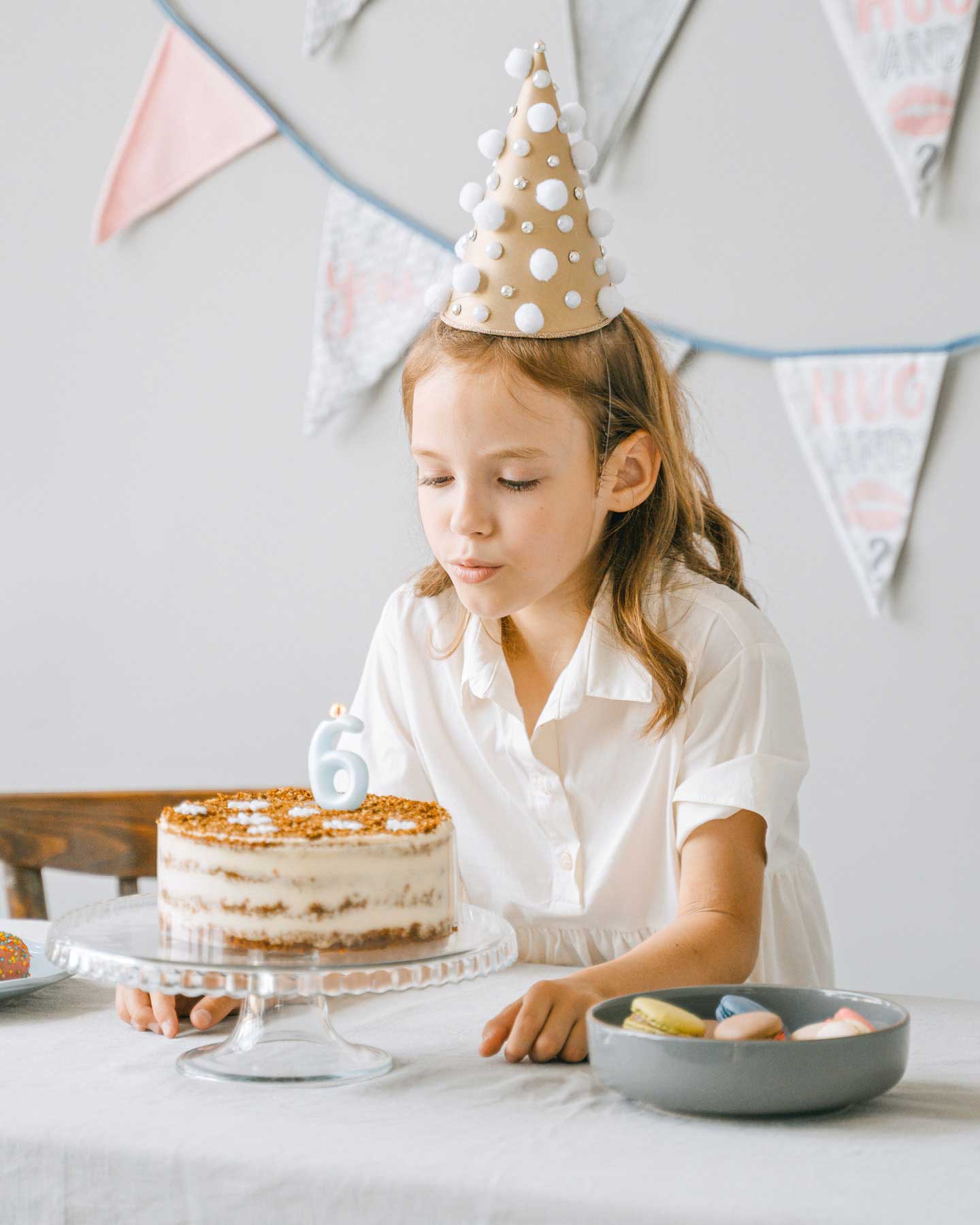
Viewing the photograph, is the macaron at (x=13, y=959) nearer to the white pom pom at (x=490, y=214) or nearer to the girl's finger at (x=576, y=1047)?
the girl's finger at (x=576, y=1047)

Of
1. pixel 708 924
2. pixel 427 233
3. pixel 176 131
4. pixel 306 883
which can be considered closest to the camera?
pixel 306 883

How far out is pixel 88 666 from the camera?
2.51m

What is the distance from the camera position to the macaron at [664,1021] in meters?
0.70

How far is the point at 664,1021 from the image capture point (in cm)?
70

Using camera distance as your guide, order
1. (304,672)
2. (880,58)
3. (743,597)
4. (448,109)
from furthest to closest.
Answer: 1. (304,672)
2. (448,109)
3. (880,58)
4. (743,597)

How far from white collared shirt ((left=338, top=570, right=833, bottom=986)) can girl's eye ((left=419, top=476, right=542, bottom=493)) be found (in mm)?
185

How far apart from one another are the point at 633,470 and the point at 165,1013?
0.60m

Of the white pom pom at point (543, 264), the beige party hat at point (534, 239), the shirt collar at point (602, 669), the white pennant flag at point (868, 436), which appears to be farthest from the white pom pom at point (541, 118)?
the white pennant flag at point (868, 436)

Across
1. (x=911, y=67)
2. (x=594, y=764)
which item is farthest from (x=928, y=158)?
(x=594, y=764)

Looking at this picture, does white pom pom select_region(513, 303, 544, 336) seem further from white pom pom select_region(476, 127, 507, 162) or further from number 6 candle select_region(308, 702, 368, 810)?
number 6 candle select_region(308, 702, 368, 810)

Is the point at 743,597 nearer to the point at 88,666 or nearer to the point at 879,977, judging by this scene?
the point at 879,977

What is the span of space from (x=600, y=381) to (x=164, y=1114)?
2.27 ft

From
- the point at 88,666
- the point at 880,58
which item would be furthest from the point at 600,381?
the point at 88,666

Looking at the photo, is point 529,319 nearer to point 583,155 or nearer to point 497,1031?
point 583,155
